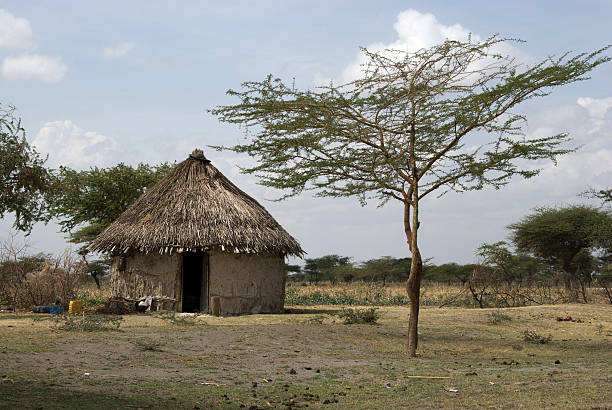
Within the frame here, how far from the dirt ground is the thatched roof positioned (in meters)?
2.52

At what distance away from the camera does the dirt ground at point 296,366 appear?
19.9ft

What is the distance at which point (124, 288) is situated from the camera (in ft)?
54.0

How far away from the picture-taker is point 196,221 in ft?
52.5

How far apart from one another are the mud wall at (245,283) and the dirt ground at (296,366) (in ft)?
7.49

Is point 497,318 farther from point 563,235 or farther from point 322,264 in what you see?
point 322,264

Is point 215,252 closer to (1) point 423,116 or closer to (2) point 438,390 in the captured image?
(1) point 423,116

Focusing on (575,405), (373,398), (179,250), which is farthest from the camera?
(179,250)

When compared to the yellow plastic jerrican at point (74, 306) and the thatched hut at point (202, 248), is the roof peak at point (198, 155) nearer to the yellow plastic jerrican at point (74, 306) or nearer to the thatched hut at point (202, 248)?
the thatched hut at point (202, 248)

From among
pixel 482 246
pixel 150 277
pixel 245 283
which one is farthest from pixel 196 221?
pixel 482 246

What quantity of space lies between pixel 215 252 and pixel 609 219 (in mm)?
17696

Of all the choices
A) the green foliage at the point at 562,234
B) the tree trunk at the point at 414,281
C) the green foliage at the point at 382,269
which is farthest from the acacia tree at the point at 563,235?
the tree trunk at the point at 414,281

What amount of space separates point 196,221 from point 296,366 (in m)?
8.27

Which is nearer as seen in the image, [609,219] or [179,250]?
[179,250]

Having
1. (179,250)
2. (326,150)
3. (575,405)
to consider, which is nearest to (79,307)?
(179,250)
